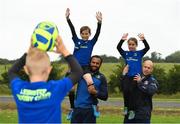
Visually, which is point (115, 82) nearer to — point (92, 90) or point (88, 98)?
point (88, 98)

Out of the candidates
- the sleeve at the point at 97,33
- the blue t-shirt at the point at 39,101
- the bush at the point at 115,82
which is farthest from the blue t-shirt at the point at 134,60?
the bush at the point at 115,82

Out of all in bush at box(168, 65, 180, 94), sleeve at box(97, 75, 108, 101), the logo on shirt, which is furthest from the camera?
bush at box(168, 65, 180, 94)

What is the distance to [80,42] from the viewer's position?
1104 centimetres

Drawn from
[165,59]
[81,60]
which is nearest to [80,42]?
[81,60]

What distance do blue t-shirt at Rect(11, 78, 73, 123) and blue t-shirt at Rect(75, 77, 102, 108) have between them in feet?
16.9

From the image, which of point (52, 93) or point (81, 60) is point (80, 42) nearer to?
point (81, 60)

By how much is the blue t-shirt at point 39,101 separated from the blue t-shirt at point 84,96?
16.9 feet

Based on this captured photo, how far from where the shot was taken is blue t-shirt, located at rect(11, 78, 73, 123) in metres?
4.73

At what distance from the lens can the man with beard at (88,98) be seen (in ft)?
32.8

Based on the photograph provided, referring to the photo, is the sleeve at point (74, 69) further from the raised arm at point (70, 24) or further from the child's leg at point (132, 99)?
the raised arm at point (70, 24)

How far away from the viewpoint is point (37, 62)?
4.56 metres

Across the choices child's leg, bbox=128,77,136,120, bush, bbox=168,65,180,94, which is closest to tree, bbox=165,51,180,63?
bush, bbox=168,65,180,94

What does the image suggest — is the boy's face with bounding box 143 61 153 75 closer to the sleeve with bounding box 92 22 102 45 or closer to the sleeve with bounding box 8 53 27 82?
the sleeve with bounding box 92 22 102 45

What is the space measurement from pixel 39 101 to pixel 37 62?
0.42 metres
